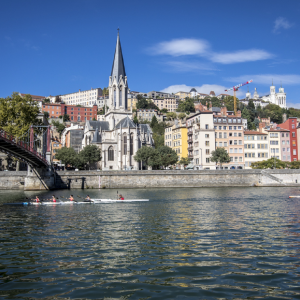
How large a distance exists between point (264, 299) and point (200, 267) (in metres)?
3.52

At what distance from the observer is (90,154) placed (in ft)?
286

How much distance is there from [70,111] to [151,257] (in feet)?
505

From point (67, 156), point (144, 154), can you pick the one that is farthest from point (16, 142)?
point (144, 154)

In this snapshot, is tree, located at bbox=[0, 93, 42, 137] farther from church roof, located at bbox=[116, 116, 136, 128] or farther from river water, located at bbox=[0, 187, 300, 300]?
river water, located at bbox=[0, 187, 300, 300]

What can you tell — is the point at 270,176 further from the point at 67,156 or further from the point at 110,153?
the point at 67,156

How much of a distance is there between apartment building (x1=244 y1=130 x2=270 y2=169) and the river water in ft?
207

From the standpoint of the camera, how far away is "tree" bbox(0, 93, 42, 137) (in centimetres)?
6450

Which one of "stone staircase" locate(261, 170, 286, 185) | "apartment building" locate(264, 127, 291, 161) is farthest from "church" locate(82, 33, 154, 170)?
"apartment building" locate(264, 127, 291, 161)

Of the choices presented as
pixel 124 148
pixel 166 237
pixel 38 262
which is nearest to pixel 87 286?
pixel 38 262

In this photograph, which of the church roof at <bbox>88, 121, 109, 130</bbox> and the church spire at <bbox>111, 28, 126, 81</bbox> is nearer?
the church roof at <bbox>88, 121, 109, 130</bbox>

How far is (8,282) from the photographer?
12.2 metres

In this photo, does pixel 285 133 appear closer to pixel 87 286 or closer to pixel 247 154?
pixel 247 154

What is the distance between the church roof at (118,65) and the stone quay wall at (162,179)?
42310 millimetres

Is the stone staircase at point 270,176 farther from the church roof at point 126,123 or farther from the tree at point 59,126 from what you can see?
the tree at point 59,126
